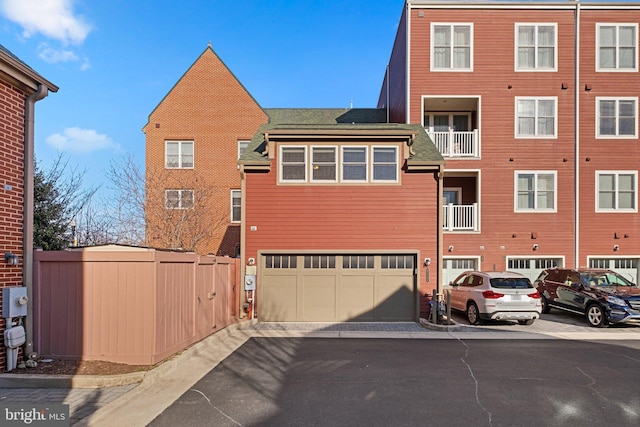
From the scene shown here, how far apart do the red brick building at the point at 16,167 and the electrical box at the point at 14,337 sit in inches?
6.3

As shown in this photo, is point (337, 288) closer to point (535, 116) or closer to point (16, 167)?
point (16, 167)

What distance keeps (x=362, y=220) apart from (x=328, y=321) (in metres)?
3.41

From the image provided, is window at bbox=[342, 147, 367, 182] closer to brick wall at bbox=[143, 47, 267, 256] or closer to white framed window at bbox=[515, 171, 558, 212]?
white framed window at bbox=[515, 171, 558, 212]

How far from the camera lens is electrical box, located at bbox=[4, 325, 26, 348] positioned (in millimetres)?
6391

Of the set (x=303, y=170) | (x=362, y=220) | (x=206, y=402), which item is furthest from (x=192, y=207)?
(x=206, y=402)

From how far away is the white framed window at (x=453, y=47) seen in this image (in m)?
17.6

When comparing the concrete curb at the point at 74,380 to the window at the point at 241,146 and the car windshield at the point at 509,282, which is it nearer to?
the car windshield at the point at 509,282

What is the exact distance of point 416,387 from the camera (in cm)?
650

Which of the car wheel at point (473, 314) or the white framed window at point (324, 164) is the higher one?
the white framed window at point (324, 164)

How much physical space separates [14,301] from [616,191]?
20.4 metres

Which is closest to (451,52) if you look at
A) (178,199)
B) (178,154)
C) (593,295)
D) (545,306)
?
(545,306)

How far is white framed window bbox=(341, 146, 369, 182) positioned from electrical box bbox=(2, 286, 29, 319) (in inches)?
359

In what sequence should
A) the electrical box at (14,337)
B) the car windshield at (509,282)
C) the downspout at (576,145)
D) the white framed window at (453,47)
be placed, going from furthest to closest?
the white framed window at (453,47)
the downspout at (576,145)
the car windshield at (509,282)
the electrical box at (14,337)

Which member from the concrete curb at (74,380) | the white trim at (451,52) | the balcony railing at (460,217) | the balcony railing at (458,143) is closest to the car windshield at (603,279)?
the balcony railing at (460,217)
